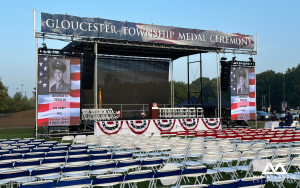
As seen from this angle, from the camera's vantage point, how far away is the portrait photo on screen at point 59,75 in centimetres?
1362

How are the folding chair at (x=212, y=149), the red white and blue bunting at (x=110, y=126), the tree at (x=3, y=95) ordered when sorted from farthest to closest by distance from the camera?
the tree at (x=3, y=95), the red white and blue bunting at (x=110, y=126), the folding chair at (x=212, y=149)

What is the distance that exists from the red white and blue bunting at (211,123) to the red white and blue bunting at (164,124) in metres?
2.14

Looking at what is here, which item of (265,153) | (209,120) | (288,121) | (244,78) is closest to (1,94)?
(209,120)

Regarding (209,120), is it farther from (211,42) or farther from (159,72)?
(159,72)

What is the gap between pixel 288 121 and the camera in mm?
13789

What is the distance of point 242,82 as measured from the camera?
59.6 feet

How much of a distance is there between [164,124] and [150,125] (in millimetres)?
856

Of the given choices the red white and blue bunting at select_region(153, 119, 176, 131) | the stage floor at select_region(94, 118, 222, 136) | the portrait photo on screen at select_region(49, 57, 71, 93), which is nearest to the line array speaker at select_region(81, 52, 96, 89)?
the portrait photo on screen at select_region(49, 57, 71, 93)

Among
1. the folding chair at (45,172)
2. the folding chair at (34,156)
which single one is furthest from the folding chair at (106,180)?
the folding chair at (34,156)

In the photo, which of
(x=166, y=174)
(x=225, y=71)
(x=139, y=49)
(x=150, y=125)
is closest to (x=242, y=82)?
(x=225, y=71)

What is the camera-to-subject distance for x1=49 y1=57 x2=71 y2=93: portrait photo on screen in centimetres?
1362

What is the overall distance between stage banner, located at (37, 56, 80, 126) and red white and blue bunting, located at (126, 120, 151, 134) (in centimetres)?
288

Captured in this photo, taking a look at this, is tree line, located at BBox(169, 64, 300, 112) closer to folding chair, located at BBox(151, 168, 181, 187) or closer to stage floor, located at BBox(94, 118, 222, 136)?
stage floor, located at BBox(94, 118, 222, 136)

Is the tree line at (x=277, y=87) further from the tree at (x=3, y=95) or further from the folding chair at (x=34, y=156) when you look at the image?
the folding chair at (x=34, y=156)
